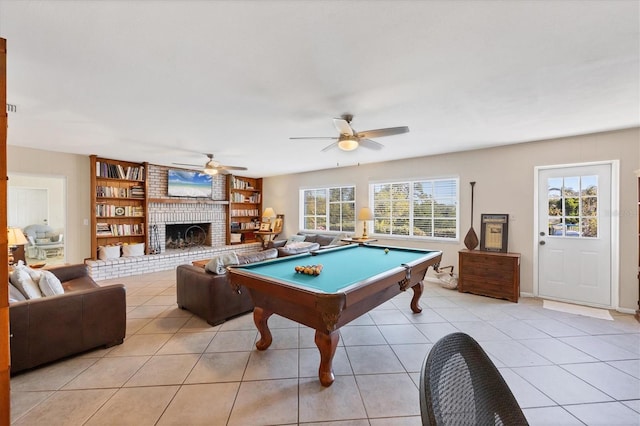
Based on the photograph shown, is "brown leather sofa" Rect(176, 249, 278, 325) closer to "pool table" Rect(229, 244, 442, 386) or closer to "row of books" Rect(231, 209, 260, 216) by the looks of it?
"pool table" Rect(229, 244, 442, 386)

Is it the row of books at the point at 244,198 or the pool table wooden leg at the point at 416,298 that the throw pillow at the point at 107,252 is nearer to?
the row of books at the point at 244,198

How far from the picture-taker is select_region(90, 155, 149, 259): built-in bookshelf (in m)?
5.33

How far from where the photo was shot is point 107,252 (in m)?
5.39

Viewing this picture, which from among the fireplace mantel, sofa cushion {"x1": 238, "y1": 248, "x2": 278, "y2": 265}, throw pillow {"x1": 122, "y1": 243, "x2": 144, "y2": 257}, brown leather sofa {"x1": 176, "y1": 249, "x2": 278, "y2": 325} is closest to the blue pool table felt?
sofa cushion {"x1": 238, "y1": 248, "x2": 278, "y2": 265}

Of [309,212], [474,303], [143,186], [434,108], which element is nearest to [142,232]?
[143,186]

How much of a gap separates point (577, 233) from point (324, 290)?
13.9ft

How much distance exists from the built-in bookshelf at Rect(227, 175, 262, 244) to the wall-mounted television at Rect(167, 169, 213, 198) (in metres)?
0.68

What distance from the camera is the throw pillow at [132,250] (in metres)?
5.67

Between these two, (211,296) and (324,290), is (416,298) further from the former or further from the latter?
(211,296)

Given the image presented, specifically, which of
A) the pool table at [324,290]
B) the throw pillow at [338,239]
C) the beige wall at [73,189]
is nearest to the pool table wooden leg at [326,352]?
the pool table at [324,290]

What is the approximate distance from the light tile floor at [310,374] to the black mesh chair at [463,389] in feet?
4.02

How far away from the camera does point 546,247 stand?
4039 millimetres

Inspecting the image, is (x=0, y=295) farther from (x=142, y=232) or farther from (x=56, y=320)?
(x=142, y=232)

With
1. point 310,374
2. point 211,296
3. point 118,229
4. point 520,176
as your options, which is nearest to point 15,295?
point 211,296
